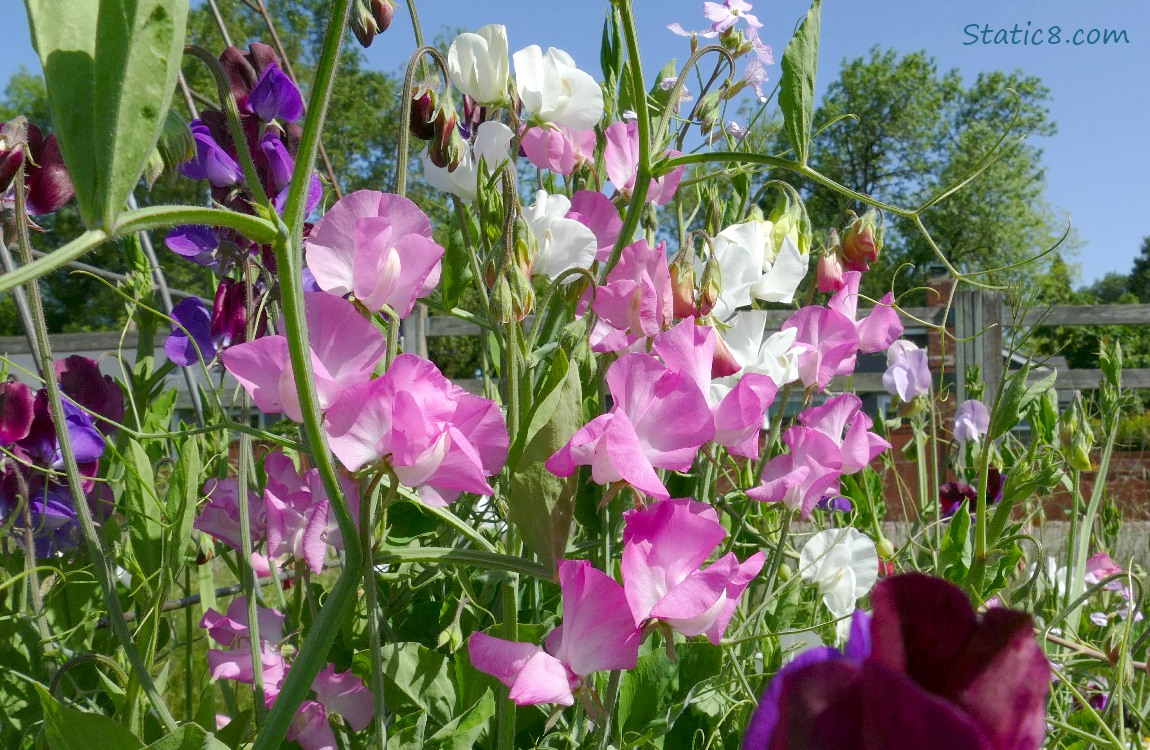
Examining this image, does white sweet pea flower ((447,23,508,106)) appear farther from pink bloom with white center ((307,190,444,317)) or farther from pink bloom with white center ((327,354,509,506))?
pink bloom with white center ((327,354,509,506))

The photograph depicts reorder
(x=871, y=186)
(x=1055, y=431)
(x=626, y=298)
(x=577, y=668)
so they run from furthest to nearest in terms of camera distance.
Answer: (x=871, y=186), (x=1055, y=431), (x=626, y=298), (x=577, y=668)

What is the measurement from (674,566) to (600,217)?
0.33m

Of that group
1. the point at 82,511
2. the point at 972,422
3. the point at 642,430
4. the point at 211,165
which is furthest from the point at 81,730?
the point at 972,422

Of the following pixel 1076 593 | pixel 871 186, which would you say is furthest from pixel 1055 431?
pixel 871 186

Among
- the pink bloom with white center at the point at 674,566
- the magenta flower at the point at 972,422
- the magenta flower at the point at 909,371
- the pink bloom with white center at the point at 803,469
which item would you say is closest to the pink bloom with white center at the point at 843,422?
the pink bloom with white center at the point at 803,469

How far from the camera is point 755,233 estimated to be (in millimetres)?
669

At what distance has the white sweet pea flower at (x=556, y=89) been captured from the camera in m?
0.67

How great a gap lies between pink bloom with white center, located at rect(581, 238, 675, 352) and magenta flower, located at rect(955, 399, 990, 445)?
3.10 ft

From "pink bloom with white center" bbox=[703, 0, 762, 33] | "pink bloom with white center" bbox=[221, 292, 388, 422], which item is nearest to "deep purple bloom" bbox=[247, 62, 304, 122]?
"pink bloom with white center" bbox=[221, 292, 388, 422]

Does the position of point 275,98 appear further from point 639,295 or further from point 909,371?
point 909,371

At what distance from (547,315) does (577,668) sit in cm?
35

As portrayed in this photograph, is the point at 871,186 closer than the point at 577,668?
No

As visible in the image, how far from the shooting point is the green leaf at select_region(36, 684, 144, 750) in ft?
1.19

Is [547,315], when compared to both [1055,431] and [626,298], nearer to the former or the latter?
[626,298]
